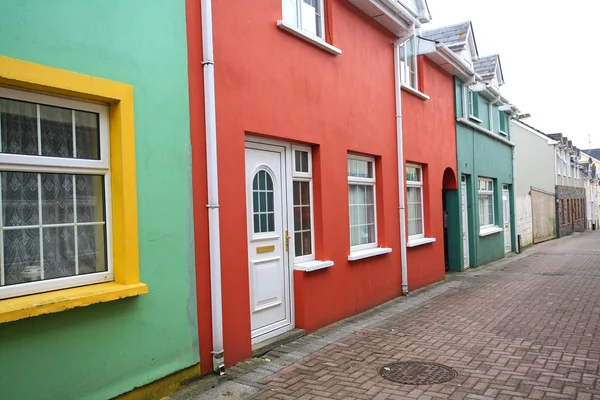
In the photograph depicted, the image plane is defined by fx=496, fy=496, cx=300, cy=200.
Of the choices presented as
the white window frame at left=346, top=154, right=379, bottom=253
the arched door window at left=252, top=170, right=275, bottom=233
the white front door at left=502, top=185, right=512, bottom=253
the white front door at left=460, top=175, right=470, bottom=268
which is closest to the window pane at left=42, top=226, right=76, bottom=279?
the arched door window at left=252, top=170, right=275, bottom=233

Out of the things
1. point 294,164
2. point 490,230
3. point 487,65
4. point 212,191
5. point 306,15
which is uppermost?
point 487,65

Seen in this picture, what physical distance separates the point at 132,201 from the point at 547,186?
3196 centimetres

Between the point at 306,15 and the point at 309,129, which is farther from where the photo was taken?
the point at 306,15

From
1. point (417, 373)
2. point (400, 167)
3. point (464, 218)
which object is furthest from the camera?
point (464, 218)

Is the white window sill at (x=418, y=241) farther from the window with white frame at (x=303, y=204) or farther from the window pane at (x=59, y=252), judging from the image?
the window pane at (x=59, y=252)

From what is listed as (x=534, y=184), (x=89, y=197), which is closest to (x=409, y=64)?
(x=89, y=197)

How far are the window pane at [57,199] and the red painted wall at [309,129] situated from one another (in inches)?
52.5

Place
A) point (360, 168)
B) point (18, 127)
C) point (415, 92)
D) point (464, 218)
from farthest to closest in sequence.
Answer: point (464, 218), point (415, 92), point (360, 168), point (18, 127)

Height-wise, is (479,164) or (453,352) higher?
(479,164)

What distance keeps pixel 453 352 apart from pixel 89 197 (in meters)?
4.60

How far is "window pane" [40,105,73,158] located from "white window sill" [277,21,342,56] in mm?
3417

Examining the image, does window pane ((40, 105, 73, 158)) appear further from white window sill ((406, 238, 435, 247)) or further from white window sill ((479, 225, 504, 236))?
white window sill ((479, 225, 504, 236))

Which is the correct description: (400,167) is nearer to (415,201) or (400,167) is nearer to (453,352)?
(415,201)

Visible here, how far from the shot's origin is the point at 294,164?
7.11m
